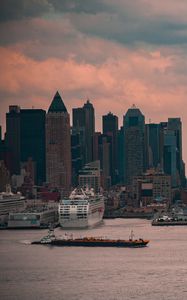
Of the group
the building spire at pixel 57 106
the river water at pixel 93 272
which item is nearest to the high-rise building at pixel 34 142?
the building spire at pixel 57 106

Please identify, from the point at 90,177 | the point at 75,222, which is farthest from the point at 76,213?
the point at 90,177

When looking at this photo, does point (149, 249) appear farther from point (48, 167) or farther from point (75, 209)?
point (48, 167)

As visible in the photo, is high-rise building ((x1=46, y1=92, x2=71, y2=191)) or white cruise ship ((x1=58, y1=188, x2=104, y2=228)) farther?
high-rise building ((x1=46, y1=92, x2=71, y2=191))

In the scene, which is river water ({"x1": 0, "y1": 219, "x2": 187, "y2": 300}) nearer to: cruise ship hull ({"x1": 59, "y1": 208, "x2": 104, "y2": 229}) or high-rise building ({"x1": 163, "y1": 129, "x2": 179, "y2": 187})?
cruise ship hull ({"x1": 59, "y1": 208, "x2": 104, "y2": 229})

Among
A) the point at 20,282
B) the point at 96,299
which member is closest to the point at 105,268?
the point at 20,282

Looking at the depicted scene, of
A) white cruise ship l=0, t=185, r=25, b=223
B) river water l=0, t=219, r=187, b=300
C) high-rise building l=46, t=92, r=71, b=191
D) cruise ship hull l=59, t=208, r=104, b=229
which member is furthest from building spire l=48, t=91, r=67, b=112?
river water l=0, t=219, r=187, b=300
